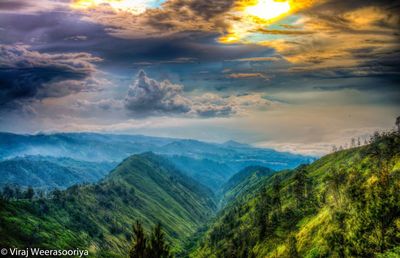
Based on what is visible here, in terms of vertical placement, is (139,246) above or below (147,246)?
above

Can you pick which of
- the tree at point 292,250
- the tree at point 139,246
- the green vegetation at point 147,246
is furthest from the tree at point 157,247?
the tree at point 292,250

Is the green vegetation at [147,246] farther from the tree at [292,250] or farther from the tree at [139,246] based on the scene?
the tree at [292,250]

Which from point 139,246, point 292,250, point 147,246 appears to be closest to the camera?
point 139,246

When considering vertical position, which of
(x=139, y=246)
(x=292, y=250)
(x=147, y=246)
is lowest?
(x=292, y=250)

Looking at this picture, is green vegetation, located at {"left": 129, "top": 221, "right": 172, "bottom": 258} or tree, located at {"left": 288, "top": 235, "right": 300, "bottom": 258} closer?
green vegetation, located at {"left": 129, "top": 221, "right": 172, "bottom": 258}

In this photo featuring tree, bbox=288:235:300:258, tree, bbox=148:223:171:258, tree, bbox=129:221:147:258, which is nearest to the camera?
tree, bbox=129:221:147:258

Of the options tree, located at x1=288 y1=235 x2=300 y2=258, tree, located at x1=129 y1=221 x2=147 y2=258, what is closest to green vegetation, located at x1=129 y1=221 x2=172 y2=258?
tree, located at x1=129 y1=221 x2=147 y2=258

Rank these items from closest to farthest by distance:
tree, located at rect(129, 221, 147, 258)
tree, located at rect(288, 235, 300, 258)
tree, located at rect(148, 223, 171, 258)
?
1. tree, located at rect(129, 221, 147, 258)
2. tree, located at rect(148, 223, 171, 258)
3. tree, located at rect(288, 235, 300, 258)

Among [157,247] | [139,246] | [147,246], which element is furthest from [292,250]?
[139,246]

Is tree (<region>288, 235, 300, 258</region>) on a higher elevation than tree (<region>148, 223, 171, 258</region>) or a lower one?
lower

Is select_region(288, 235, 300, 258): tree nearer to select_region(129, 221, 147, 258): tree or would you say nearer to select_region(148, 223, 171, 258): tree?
select_region(148, 223, 171, 258): tree

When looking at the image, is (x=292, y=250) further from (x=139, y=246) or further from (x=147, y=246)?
(x=139, y=246)

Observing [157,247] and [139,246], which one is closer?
[139,246]

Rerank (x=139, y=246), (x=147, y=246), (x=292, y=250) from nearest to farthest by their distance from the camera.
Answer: (x=139, y=246), (x=147, y=246), (x=292, y=250)
